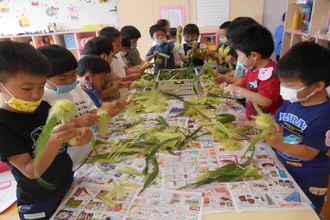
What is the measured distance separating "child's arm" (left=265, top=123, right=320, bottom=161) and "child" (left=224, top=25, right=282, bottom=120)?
544 millimetres

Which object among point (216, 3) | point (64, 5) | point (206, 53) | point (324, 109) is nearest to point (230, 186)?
point (324, 109)

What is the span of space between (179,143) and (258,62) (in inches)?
38.5

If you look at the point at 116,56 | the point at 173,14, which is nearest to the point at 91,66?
the point at 116,56

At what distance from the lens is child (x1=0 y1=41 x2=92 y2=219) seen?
0.92m

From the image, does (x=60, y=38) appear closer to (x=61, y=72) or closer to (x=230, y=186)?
(x=61, y=72)

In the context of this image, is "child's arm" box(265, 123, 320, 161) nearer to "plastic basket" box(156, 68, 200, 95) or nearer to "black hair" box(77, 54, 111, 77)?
"plastic basket" box(156, 68, 200, 95)

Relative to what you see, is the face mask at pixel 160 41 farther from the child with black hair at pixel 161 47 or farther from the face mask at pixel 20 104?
the face mask at pixel 20 104

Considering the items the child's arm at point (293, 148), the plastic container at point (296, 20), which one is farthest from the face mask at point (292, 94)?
the plastic container at point (296, 20)

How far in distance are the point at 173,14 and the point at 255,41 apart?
15.2 ft

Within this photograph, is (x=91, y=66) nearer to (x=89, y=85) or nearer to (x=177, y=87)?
(x=89, y=85)

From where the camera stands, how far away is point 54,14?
6.42m

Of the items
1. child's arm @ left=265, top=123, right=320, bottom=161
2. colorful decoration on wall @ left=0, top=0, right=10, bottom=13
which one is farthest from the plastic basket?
colorful decoration on wall @ left=0, top=0, right=10, bottom=13

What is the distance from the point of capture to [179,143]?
146 cm

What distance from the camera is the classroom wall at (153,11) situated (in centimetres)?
553
